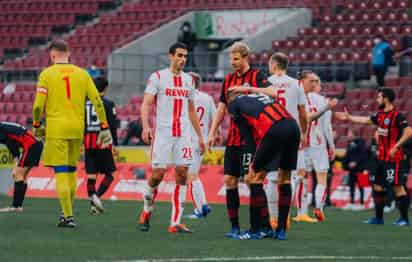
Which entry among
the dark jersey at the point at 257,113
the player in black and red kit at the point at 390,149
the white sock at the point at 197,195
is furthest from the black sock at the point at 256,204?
the white sock at the point at 197,195

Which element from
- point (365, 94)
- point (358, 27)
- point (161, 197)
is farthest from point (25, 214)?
point (358, 27)

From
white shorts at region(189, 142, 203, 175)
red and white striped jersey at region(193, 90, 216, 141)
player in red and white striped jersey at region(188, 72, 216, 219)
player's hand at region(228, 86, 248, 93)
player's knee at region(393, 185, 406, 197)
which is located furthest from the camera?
red and white striped jersey at region(193, 90, 216, 141)

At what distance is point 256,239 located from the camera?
12195 millimetres

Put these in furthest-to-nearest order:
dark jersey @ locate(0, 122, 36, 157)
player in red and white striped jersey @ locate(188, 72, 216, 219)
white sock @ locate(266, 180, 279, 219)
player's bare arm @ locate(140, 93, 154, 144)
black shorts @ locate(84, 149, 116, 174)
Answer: black shorts @ locate(84, 149, 116, 174) < player in red and white striped jersey @ locate(188, 72, 216, 219) < dark jersey @ locate(0, 122, 36, 157) < white sock @ locate(266, 180, 279, 219) < player's bare arm @ locate(140, 93, 154, 144)

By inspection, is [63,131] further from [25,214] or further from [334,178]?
[334,178]

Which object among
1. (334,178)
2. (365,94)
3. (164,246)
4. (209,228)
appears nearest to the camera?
(164,246)

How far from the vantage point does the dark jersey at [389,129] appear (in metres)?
15.8

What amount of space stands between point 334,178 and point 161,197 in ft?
11.2

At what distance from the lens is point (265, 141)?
11.8m

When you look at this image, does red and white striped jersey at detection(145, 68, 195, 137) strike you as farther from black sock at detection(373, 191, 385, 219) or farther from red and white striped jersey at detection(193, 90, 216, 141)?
red and white striped jersey at detection(193, 90, 216, 141)

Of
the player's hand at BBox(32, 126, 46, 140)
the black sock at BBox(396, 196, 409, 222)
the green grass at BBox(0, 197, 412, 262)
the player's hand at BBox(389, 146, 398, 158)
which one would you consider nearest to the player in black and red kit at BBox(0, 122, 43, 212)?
the green grass at BBox(0, 197, 412, 262)

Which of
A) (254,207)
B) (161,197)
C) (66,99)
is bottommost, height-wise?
(161,197)

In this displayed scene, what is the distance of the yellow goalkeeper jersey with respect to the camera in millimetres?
13000

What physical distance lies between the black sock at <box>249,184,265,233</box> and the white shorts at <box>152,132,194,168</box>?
112 cm
